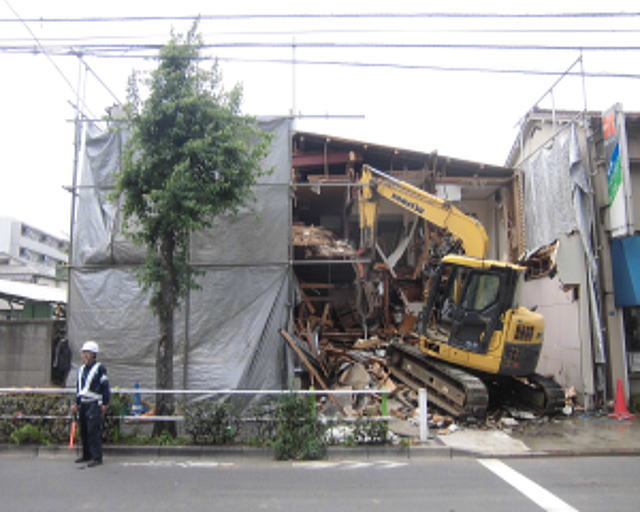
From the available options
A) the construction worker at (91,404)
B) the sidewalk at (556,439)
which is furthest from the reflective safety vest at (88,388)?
the sidewalk at (556,439)

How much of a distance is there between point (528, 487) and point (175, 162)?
6807 millimetres

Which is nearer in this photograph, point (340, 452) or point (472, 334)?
point (340, 452)

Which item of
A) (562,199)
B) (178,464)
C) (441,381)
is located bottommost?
Answer: (178,464)

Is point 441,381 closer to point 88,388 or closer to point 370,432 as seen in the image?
point 370,432

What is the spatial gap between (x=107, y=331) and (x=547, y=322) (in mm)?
10508

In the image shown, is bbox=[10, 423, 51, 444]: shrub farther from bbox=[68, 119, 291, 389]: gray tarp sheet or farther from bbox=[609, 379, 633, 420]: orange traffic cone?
bbox=[609, 379, 633, 420]: orange traffic cone

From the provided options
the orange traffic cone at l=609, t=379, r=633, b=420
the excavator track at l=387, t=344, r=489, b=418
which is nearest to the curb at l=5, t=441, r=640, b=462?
the excavator track at l=387, t=344, r=489, b=418

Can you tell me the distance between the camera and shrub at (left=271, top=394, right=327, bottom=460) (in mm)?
6734

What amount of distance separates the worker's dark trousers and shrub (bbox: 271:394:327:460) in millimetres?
2434

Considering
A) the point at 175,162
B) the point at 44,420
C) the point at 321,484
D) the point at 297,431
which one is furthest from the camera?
the point at 175,162

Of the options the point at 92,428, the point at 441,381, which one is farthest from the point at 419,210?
the point at 92,428

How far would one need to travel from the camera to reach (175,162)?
7664 mm

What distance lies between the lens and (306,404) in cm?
701

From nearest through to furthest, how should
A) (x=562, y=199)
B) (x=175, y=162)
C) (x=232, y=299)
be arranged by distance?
(x=175, y=162) < (x=232, y=299) < (x=562, y=199)
